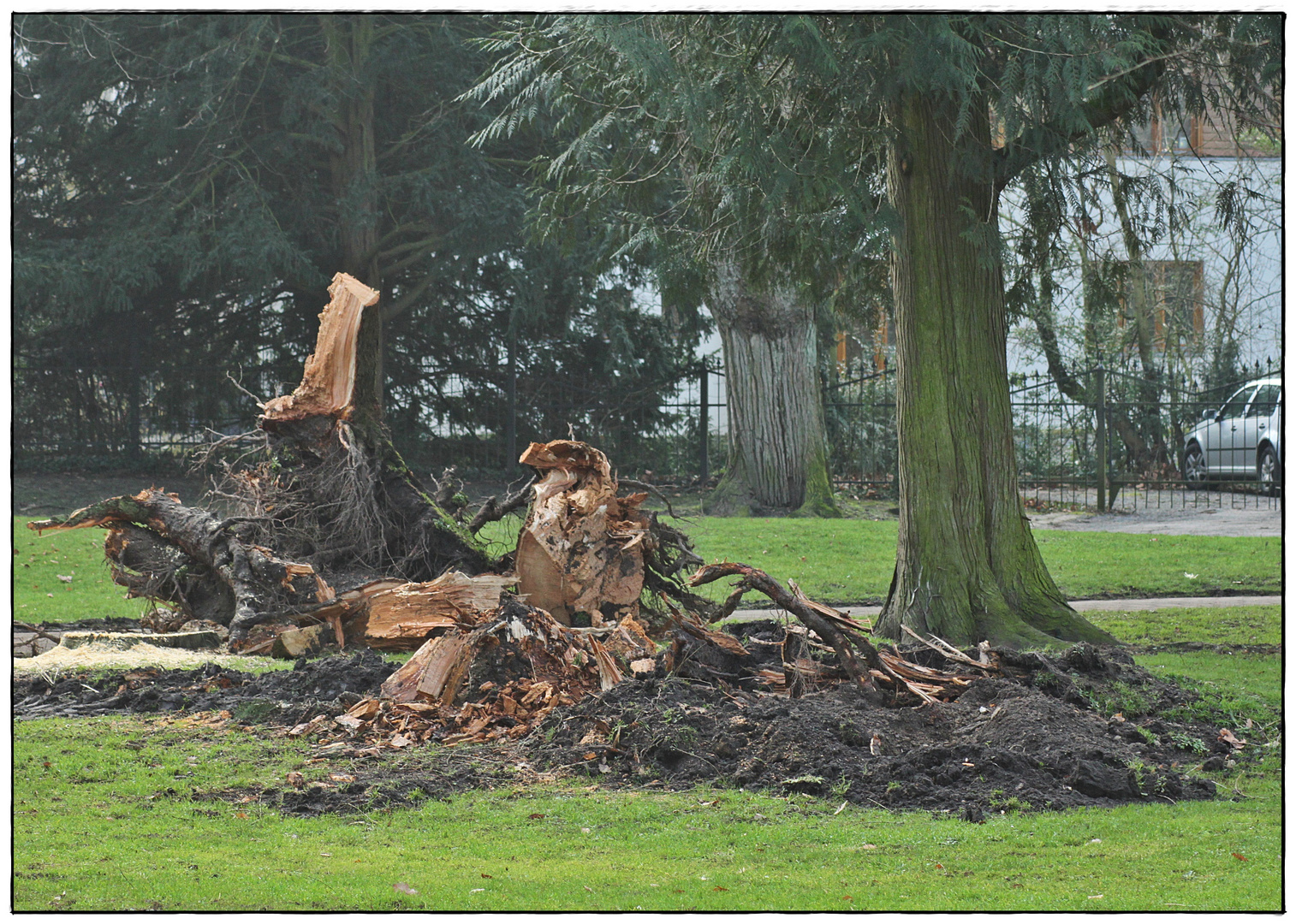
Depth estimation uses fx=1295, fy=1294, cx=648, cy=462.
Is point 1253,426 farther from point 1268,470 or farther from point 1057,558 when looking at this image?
point 1057,558

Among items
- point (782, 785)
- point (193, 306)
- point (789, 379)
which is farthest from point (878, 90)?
point (193, 306)

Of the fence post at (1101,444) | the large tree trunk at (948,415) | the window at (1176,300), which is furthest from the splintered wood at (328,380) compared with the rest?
the window at (1176,300)

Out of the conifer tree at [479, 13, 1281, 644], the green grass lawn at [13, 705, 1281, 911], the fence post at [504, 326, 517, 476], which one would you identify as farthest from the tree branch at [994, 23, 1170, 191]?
the fence post at [504, 326, 517, 476]

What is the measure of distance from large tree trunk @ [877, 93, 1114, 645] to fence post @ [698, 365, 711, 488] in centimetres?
1245

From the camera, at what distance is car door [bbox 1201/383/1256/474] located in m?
20.1

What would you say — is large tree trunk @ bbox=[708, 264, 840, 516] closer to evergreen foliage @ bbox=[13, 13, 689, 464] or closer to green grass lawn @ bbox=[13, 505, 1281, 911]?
evergreen foliage @ bbox=[13, 13, 689, 464]

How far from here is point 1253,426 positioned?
19828mm

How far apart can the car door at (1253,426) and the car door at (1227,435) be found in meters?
0.06

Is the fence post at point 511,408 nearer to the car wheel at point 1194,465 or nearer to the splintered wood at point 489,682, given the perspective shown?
the car wheel at point 1194,465

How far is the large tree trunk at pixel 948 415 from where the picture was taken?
344 inches

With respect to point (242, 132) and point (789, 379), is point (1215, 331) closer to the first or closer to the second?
point (789, 379)

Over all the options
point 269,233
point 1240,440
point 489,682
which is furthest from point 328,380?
point 1240,440

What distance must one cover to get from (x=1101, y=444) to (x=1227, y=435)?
117 inches

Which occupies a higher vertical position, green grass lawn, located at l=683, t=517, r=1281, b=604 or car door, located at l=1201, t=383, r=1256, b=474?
car door, located at l=1201, t=383, r=1256, b=474
